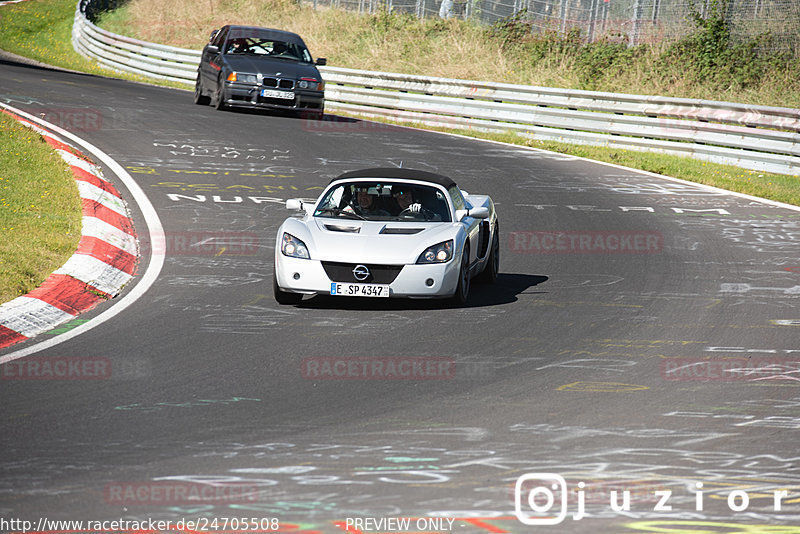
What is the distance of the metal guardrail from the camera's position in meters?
20.5

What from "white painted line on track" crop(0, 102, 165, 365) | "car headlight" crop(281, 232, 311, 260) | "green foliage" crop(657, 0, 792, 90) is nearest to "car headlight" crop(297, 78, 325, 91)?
"white painted line on track" crop(0, 102, 165, 365)

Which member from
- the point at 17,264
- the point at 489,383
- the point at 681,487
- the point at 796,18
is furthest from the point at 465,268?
the point at 796,18

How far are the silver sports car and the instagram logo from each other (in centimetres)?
445

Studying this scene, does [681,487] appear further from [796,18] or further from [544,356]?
[796,18]

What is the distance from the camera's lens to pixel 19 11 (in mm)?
52031

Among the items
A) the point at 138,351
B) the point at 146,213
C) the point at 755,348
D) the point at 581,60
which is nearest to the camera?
the point at 138,351

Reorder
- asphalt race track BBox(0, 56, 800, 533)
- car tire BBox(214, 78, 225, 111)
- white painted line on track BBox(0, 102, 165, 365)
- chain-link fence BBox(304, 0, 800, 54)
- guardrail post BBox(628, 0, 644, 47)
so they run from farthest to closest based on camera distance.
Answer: guardrail post BBox(628, 0, 644, 47)
chain-link fence BBox(304, 0, 800, 54)
car tire BBox(214, 78, 225, 111)
white painted line on track BBox(0, 102, 165, 365)
asphalt race track BBox(0, 56, 800, 533)

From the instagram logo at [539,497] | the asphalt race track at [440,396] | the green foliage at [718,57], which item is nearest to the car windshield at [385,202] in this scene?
the asphalt race track at [440,396]

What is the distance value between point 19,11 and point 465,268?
46937mm

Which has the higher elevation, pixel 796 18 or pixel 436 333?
pixel 796 18

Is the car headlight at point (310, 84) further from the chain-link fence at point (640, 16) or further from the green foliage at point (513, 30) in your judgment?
the green foliage at point (513, 30)

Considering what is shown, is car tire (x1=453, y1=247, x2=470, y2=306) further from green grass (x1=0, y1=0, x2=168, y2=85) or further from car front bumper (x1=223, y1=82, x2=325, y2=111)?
green grass (x1=0, y1=0, x2=168, y2=85)

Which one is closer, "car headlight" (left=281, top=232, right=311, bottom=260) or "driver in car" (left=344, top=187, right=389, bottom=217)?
"car headlight" (left=281, top=232, right=311, bottom=260)

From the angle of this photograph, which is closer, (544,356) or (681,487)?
(681,487)
